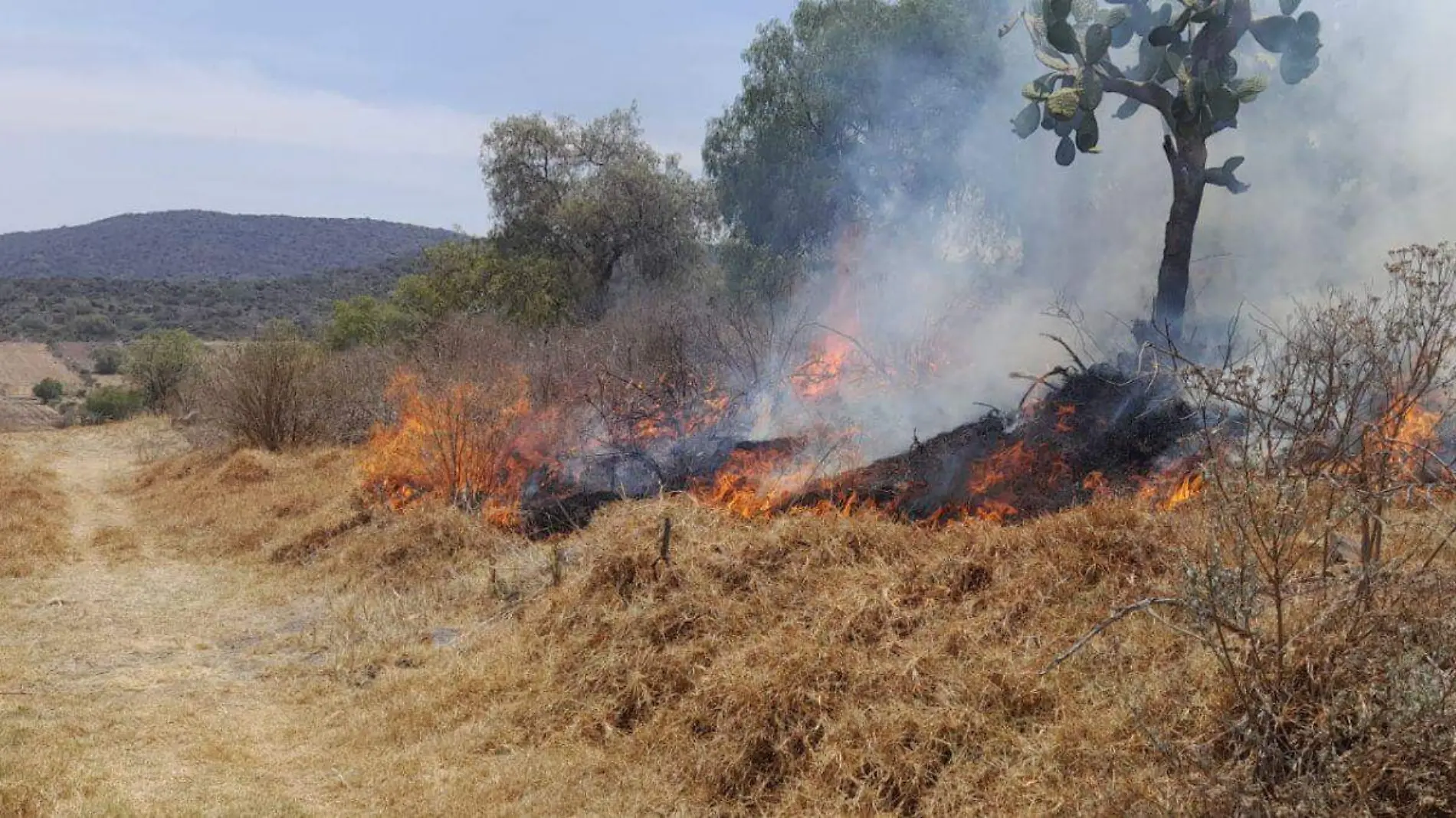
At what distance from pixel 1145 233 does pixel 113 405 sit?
31923mm

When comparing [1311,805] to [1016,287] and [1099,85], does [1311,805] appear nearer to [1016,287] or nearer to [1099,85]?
[1099,85]

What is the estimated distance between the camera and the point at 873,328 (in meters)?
15.9

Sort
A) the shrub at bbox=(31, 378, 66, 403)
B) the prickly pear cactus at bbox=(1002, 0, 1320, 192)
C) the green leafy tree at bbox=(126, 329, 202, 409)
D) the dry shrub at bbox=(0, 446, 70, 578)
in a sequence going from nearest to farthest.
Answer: the prickly pear cactus at bbox=(1002, 0, 1320, 192)
the dry shrub at bbox=(0, 446, 70, 578)
the green leafy tree at bbox=(126, 329, 202, 409)
the shrub at bbox=(31, 378, 66, 403)

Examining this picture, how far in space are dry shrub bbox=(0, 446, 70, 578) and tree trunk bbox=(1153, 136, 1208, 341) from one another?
12.2m

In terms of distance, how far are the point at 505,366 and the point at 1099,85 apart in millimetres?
8260

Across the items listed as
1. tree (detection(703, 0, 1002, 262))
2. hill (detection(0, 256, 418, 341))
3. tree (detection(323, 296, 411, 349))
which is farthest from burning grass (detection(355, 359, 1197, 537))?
hill (detection(0, 256, 418, 341))

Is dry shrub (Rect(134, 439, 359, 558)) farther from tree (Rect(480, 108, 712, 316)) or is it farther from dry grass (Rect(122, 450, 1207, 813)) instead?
tree (Rect(480, 108, 712, 316))

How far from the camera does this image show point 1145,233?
574 inches

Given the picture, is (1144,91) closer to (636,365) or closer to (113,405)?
(636,365)

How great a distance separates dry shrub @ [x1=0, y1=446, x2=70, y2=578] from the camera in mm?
11484

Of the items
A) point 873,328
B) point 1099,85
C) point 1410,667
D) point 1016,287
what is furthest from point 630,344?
point 1410,667

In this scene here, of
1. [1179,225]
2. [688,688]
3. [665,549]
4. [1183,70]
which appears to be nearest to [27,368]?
[665,549]

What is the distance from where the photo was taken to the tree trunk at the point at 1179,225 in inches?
375

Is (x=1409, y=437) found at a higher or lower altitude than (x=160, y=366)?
higher
